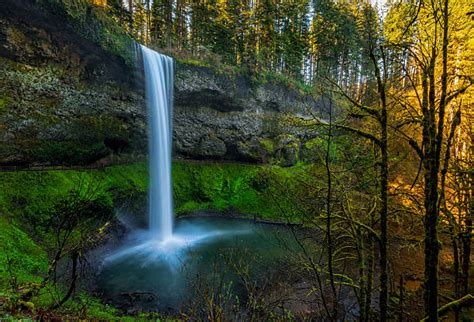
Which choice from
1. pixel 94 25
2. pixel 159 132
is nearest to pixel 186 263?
pixel 159 132

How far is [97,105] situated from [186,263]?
13.9 meters

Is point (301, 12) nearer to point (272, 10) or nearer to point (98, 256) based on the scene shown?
point (272, 10)

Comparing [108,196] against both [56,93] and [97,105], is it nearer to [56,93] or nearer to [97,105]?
[97,105]

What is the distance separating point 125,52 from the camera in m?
18.7

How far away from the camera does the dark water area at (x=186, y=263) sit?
10.2m

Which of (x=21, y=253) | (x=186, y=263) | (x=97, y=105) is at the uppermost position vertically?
(x=97, y=105)

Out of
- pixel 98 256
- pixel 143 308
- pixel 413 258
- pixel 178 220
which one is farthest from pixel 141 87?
pixel 413 258

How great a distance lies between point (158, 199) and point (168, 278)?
9723 millimetres

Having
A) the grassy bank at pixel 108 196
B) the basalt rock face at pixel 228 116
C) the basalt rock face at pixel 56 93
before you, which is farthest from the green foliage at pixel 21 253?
the basalt rock face at pixel 228 116

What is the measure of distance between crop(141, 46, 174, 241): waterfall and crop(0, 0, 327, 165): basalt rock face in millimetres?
1106

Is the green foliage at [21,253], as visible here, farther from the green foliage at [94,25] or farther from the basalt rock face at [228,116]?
the basalt rock face at [228,116]

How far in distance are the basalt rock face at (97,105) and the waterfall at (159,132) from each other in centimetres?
111

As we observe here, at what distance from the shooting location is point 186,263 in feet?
45.5

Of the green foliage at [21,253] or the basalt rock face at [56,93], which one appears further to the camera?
the basalt rock face at [56,93]
